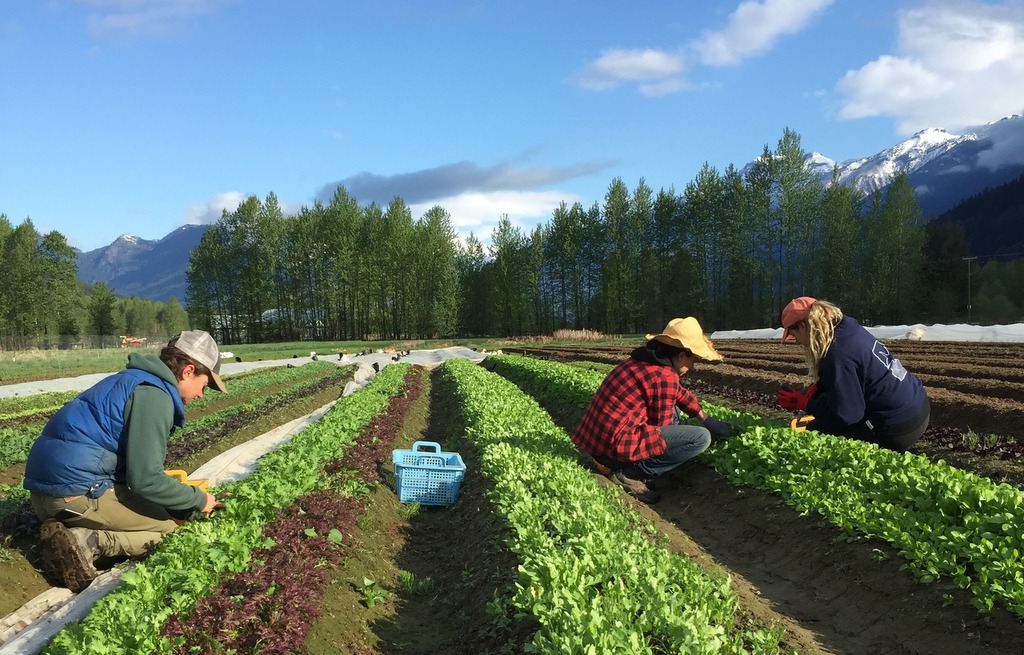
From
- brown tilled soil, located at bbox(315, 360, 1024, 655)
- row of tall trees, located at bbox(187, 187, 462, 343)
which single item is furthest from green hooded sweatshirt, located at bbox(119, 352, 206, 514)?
row of tall trees, located at bbox(187, 187, 462, 343)

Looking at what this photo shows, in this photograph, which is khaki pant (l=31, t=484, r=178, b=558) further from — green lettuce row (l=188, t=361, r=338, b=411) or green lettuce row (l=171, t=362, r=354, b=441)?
green lettuce row (l=188, t=361, r=338, b=411)

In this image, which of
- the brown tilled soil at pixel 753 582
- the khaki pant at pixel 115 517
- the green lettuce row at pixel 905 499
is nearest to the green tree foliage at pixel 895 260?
the green lettuce row at pixel 905 499

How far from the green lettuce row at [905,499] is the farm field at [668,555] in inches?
5.2

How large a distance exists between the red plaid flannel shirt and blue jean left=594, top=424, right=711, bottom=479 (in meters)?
0.14

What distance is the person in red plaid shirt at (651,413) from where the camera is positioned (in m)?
6.64

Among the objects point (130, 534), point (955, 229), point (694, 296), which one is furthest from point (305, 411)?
point (955, 229)

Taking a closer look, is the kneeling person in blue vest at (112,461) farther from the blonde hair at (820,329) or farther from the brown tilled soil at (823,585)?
the blonde hair at (820,329)

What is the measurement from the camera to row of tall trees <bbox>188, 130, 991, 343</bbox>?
52219 mm

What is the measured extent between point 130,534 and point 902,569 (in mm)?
5945

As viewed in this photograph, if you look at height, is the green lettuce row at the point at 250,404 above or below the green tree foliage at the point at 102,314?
below

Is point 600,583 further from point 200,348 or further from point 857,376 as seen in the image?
point 857,376

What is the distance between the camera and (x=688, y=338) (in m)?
6.43

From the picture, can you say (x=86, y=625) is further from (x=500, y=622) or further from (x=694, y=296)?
(x=694, y=296)

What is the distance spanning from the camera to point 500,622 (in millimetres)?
3879
